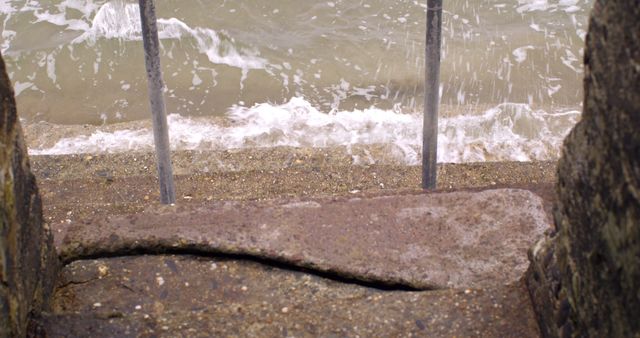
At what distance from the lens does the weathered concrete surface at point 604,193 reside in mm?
1315

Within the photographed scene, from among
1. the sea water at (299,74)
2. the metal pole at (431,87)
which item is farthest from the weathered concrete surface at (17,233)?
the sea water at (299,74)

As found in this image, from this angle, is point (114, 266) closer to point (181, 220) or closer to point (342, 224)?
point (181, 220)

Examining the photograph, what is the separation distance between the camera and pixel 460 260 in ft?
7.45

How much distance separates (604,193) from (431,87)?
173 cm

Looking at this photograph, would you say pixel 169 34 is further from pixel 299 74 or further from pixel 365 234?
pixel 365 234

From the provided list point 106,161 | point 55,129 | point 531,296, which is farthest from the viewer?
point 55,129

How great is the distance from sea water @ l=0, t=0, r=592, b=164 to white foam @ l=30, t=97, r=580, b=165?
0.05 ft

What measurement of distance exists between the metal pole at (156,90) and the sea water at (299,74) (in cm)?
194

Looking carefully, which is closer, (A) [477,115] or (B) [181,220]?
(B) [181,220]

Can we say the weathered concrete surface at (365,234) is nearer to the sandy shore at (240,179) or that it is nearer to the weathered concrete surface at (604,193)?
the weathered concrete surface at (604,193)

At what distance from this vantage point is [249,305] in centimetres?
207

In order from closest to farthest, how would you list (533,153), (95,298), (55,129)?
→ (95,298) → (533,153) → (55,129)

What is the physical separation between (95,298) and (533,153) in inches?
140

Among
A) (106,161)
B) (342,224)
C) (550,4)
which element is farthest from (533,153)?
(550,4)
